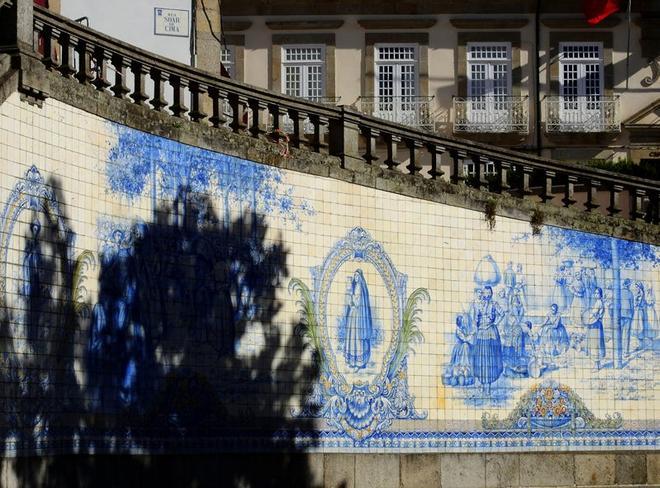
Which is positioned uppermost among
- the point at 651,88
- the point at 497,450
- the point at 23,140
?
the point at 651,88

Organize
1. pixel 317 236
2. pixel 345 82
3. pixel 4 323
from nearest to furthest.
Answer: pixel 4 323 → pixel 317 236 → pixel 345 82

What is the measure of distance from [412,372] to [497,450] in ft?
4.93

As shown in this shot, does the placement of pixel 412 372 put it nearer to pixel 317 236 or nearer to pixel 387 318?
pixel 387 318

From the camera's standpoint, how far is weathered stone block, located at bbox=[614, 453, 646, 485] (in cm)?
2300

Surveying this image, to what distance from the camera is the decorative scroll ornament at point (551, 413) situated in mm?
22672

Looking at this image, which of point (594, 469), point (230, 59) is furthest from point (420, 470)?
point (230, 59)

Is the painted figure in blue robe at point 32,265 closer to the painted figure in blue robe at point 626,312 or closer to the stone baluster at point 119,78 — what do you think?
the stone baluster at point 119,78

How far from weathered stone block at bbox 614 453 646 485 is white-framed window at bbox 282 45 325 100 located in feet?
77.7

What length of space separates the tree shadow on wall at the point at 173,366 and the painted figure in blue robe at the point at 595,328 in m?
4.16

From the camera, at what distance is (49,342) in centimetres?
1773

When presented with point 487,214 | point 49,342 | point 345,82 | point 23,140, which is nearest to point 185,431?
point 49,342

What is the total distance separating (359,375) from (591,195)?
4449 millimetres

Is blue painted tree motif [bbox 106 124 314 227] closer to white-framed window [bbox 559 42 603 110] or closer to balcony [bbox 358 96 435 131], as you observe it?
balcony [bbox 358 96 435 131]

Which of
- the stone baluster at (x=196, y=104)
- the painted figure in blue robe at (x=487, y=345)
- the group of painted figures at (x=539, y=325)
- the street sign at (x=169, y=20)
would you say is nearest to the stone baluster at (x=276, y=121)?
the stone baluster at (x=196, y=104)
